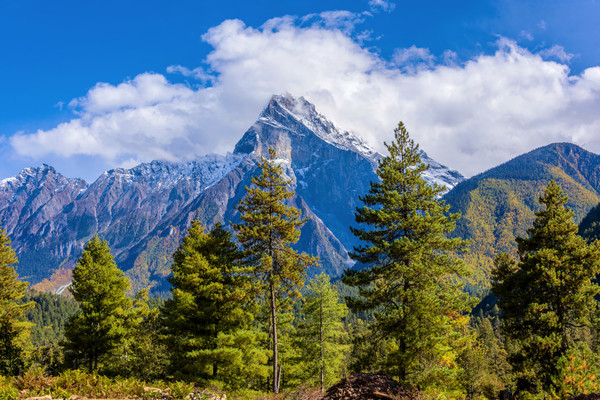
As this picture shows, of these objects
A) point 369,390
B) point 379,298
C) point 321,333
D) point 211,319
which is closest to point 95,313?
point 211,319

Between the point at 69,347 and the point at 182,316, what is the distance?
10.7 metres

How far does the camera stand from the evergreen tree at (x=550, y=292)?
17688 mm

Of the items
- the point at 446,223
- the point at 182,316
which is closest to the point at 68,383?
the point at 182,316

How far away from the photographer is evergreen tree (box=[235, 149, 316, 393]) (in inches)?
775

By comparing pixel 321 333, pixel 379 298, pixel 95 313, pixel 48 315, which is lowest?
pixel 48 315

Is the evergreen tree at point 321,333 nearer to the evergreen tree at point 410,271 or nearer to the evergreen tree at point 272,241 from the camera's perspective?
the evergreen tree at point 272,241

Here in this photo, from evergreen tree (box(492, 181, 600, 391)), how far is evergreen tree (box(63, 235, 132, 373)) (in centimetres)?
2432

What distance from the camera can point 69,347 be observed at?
80.1 feet

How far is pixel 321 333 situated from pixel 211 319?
Result: 37.5 ft

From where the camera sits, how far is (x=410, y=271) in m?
16.2

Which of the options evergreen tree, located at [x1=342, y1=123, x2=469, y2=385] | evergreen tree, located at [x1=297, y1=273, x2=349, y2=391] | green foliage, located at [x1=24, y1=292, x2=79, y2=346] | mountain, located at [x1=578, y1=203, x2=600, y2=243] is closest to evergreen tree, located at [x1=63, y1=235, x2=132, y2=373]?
evergreen tree, located at [x1=297, y1=273, x2=349, y2=391]

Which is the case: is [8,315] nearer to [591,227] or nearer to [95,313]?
[95,313]

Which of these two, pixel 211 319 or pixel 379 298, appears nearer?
pixel 379 298

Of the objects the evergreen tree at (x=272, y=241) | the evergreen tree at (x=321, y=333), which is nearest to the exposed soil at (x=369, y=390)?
the evergreen tree at (x=272, y=241)
